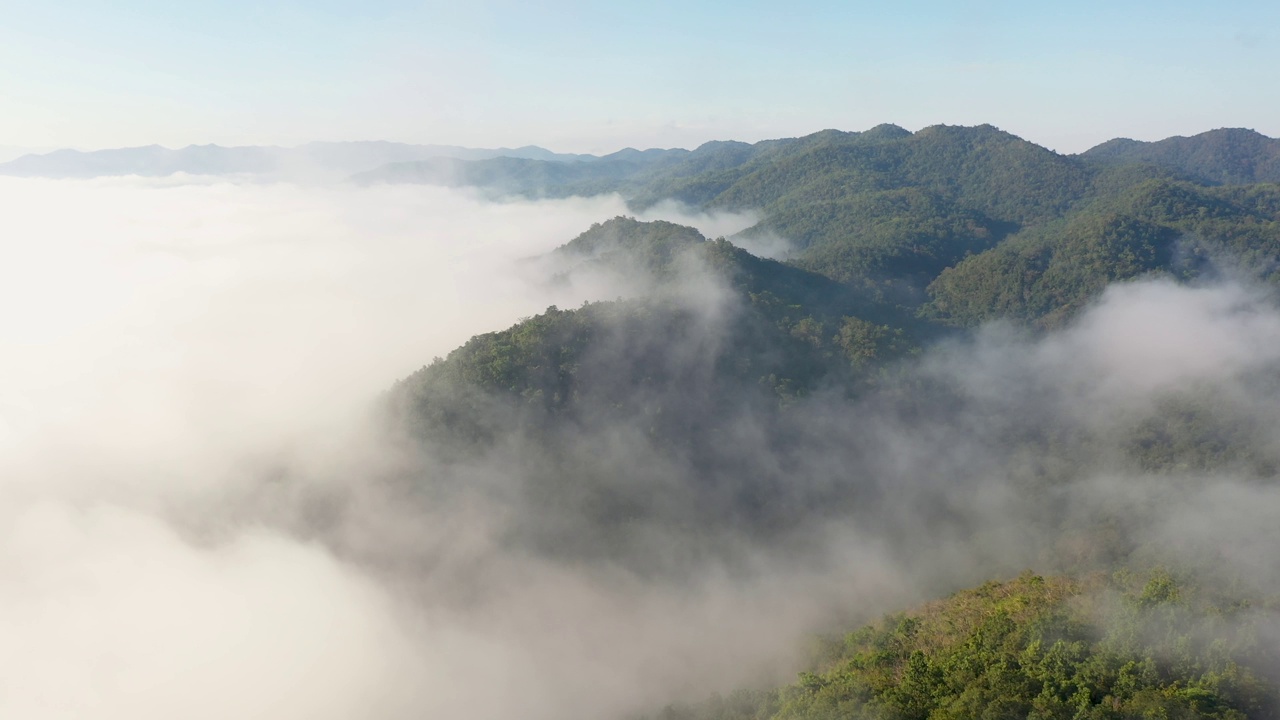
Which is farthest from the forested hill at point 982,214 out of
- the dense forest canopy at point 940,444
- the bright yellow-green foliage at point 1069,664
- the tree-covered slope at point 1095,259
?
the bright yellow-green foliage at point 1069,664

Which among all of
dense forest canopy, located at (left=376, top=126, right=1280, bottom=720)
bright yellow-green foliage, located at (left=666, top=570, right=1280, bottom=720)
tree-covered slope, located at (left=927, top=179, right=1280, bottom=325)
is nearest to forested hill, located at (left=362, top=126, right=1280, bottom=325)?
tree-covered slope, located at (left=927, top=179, right=1280, bottom=325)

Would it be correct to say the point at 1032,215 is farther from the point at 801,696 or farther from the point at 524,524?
the point at 801,696

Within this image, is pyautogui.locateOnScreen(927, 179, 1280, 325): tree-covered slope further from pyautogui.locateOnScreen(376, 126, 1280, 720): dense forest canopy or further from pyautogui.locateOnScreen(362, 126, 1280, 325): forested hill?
pyautogui.locateOnScreen(376, 126, 1280, 720): dense forest canopy

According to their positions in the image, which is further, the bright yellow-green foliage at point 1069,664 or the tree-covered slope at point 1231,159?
the tree-covered slope at point 1231,159

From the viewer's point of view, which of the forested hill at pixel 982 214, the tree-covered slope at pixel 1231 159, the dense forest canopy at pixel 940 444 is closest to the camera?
the dense forest canopy at pixel 940 444

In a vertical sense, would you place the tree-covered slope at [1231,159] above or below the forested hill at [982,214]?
above

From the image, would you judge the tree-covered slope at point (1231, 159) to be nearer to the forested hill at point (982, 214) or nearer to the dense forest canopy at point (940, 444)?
the forested hill at point (982, 214)

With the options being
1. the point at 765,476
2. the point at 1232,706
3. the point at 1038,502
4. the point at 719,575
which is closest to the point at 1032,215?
the point at 1038,502

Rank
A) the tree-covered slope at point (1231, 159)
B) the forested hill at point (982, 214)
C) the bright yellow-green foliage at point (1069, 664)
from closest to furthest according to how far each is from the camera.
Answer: the bright yellow-green foliage at point (1069, 664), the forested hill at point (982, 214), the tree-covered slope at point (1231, 159)

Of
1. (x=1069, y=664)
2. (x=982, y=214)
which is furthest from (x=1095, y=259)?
(x=1069, y=664)

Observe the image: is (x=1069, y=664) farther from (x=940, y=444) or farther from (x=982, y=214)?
(x=982, y=214)
